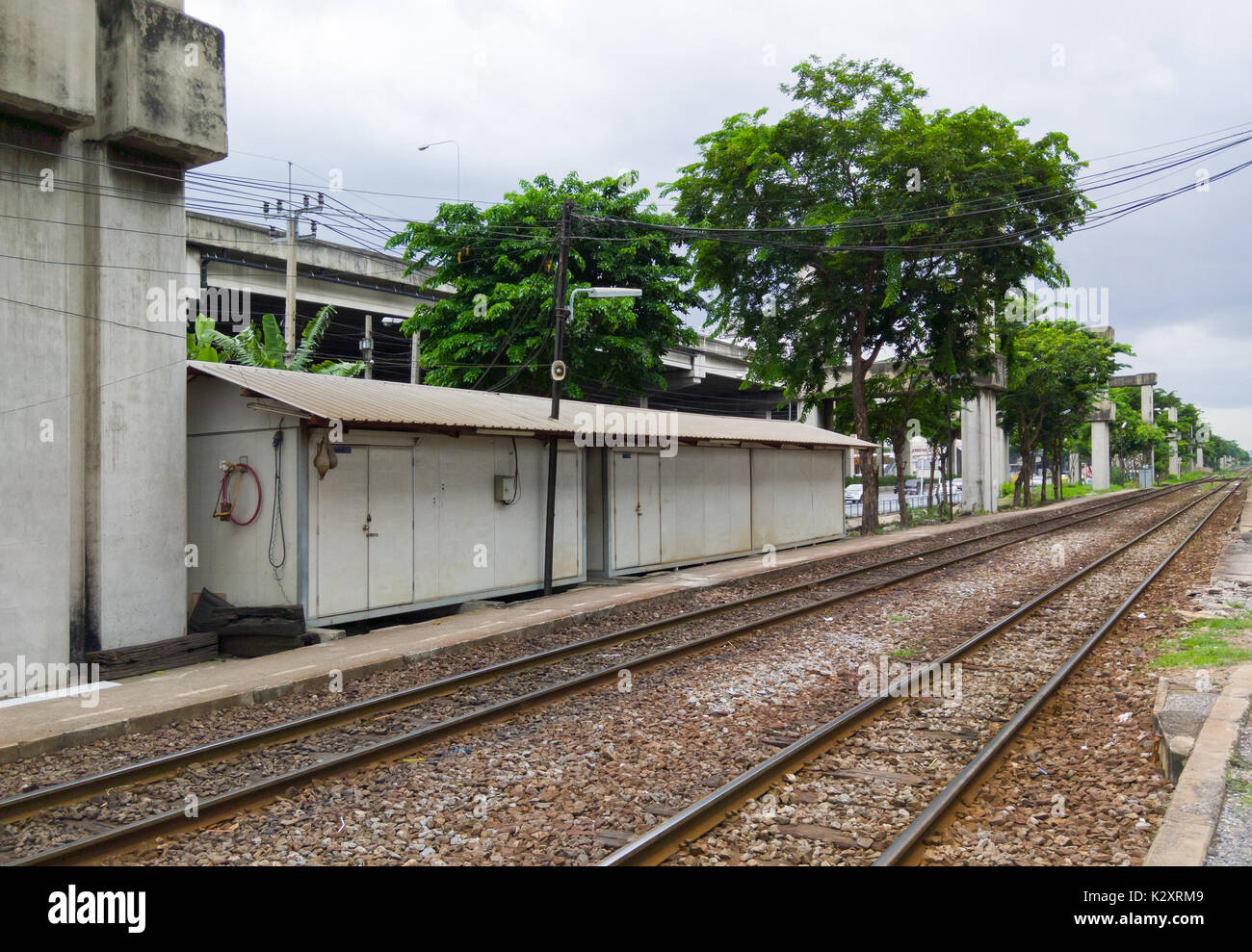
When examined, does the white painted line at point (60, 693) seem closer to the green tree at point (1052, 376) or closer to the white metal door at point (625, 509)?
the white metal door at point (625, 509)

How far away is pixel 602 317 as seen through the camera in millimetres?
23422

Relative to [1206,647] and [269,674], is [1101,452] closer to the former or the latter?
[1206,647]

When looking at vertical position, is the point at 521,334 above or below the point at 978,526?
above

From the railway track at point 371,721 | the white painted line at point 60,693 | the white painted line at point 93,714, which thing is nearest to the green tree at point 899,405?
the railway track at point 371,721

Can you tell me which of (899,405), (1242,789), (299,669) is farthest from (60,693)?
(899,405)

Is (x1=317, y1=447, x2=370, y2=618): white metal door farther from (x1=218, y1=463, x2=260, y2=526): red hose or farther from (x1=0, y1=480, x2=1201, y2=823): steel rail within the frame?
(x1=0, y1=480, x2=1201, y2=823): steel rail

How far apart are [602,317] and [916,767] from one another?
1857cm

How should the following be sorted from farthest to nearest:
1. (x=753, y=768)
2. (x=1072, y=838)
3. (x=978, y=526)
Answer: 1. (x=978, y=526)
2. (x=753, y=768)
3. (x=1072, y=838)

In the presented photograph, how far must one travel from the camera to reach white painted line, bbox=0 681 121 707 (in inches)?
319

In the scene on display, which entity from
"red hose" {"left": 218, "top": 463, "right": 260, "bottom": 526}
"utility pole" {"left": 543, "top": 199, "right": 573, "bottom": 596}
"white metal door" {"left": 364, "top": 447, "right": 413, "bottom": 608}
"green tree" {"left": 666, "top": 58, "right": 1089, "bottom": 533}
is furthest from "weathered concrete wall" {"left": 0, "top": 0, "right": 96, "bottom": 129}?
"green tree" {"left": 666, "top": 58, "right": 1089, "bottom": 533}

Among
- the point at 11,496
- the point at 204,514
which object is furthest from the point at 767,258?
A: the point at 11,496

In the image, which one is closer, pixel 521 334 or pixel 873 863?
pixel 873 863

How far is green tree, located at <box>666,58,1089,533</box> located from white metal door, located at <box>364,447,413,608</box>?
42.7 feet

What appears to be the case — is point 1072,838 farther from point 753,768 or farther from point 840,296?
point 840,296
